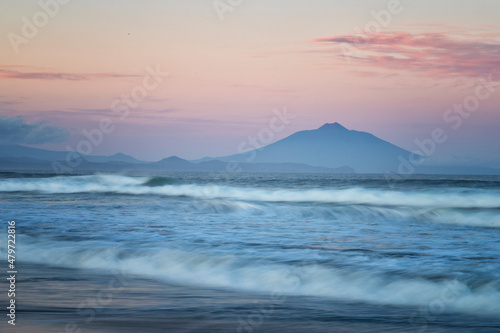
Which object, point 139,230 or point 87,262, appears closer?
point 87,262

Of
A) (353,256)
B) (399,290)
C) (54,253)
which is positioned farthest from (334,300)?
(54,253)

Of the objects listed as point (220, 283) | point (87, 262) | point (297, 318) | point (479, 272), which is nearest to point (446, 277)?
point (479, 272)

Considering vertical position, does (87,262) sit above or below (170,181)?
below

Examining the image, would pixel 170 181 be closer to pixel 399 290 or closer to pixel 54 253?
pixel 54 253

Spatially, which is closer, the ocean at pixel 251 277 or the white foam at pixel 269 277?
the ocean at pixel 251 277

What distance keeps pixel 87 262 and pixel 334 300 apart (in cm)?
430

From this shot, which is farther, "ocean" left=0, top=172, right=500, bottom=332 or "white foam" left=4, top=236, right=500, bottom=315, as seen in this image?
"white foam" left=4, top=236, right=500, bottom=315

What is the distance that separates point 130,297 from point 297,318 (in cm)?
204

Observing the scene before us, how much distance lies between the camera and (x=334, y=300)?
602 cm

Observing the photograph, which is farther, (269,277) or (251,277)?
(251,277)

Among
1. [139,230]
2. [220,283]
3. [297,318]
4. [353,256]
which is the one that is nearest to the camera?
[297,318]

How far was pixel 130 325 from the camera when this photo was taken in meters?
4.79

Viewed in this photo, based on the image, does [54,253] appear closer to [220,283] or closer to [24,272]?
[24,272]

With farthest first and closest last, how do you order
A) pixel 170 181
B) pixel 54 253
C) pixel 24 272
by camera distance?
pixel 170 181
pixel 54 253
pixel 24 272
